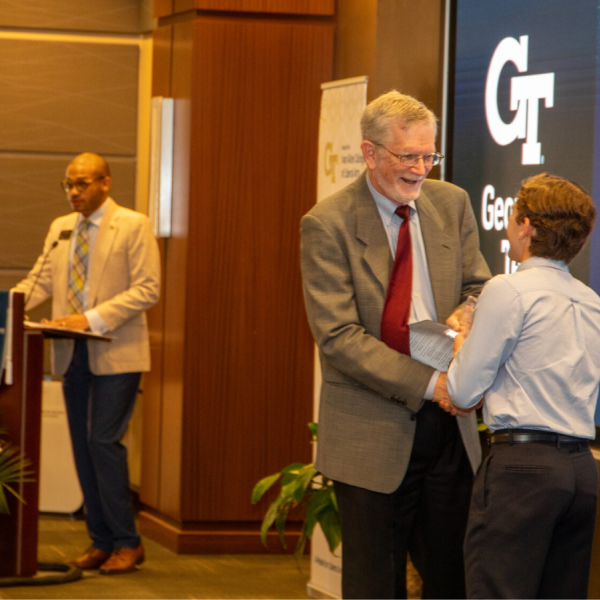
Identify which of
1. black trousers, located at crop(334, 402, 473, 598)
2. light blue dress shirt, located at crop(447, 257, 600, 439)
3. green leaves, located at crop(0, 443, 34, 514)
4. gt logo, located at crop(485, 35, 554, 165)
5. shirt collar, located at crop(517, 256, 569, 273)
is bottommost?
green leaves, located at crop(0, 443, 34, 514)

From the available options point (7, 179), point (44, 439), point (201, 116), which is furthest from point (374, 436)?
point (7, 179)

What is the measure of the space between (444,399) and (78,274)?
Answer: 8.29 feet

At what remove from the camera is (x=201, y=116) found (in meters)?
4.62

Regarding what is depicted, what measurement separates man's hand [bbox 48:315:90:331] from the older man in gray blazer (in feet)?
6.26

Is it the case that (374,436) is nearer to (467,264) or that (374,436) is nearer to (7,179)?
(467,264)

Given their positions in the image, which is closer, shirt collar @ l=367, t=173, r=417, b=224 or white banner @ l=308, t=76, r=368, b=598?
shirt collar @ l=367, t=173, r=417, b=224

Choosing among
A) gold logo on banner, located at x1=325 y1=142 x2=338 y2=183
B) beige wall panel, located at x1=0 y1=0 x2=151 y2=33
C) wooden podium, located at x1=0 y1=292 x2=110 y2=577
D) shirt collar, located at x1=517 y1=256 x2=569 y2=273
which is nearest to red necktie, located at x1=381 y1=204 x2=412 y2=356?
shirt collar, located at x1=517 y1=256 x2=569 y2=273

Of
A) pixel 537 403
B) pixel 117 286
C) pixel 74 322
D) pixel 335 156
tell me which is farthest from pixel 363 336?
pixel 117 286

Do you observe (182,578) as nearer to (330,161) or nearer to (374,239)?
(330,161)

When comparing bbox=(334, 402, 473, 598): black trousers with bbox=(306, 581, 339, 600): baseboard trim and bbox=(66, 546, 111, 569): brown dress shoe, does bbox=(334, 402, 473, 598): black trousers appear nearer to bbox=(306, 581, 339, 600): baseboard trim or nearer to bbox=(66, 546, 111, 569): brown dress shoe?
bbox=(306, 581, 339, 600): baseboard trim

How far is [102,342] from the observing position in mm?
4250

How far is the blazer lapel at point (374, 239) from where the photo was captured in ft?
7.94

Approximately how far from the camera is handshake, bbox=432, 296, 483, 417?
90.2 inches

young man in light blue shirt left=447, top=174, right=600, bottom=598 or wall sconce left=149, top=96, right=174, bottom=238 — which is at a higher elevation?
wall sconce left=149, top=96, right=174, bottom=238
